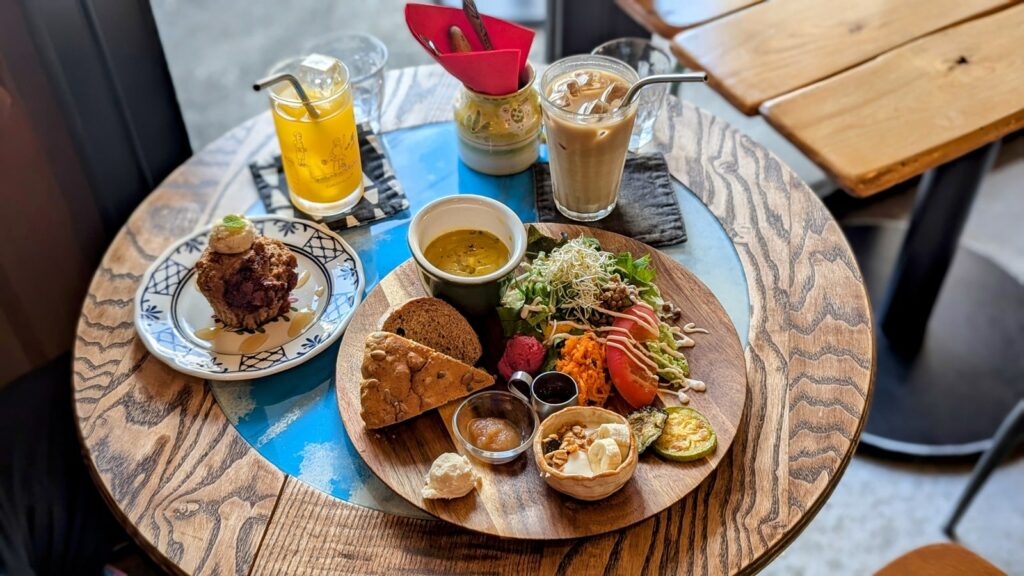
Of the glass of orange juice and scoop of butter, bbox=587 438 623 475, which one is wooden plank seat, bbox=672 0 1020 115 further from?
scoop of butter, bbox=587 438 623 475

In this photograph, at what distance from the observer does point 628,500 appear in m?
1.29

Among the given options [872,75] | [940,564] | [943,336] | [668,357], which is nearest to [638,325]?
[668,357]

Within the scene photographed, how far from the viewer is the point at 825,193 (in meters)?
3.31

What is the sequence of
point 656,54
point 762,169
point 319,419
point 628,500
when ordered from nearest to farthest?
point 628,500 → point 319,419 → point 762,169 → point 656,54

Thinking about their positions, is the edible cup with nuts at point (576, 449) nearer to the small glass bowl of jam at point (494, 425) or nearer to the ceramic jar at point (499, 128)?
the small glass bowl of jam at point (494, 425)

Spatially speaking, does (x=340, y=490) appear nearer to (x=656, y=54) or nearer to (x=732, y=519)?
(x=732, y=519)

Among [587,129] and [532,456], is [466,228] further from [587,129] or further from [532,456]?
[532,456]

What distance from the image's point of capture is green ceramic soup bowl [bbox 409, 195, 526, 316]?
148cm

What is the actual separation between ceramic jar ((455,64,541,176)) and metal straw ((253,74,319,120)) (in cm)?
32

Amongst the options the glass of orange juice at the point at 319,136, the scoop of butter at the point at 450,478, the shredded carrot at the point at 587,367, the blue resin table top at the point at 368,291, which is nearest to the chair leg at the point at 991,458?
the blue resin table top at the point at 368,291

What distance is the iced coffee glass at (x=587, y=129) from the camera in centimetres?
164

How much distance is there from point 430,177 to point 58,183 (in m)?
0.86

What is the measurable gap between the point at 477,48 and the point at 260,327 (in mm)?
721

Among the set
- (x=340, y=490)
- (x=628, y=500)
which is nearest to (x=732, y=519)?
(x=628, y=500)
